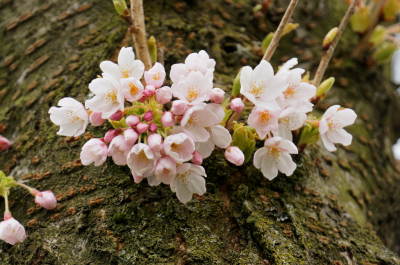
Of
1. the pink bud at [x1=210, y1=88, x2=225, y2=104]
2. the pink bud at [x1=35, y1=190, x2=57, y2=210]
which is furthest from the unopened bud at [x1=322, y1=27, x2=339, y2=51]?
the pink bud at [x1=35, y1=190, x2=57, y2=210]

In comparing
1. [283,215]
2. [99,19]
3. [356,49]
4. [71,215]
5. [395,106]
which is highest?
[99,19]

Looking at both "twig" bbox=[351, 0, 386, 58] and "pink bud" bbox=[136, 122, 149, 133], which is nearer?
"pink bud" bbox=[136, 122, 149, 133]

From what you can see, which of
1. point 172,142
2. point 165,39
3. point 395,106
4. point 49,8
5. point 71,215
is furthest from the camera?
point 395,106

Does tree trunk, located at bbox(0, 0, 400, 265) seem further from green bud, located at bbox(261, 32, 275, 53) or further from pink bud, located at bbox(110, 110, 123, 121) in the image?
pink bud, located at bbox(110, 110, 123, 121)

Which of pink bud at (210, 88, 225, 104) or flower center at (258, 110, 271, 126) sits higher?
pink bud at (210, 88, 225, 104)

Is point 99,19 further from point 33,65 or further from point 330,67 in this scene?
point 330,67

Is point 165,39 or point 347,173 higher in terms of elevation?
point 165,39

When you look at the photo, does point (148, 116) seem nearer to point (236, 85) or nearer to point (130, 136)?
point (130, 136)

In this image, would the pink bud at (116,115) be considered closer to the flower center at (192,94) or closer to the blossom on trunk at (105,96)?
the blossom on trunk at (105,96)

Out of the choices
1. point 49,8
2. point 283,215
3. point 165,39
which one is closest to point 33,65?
point 49,8
